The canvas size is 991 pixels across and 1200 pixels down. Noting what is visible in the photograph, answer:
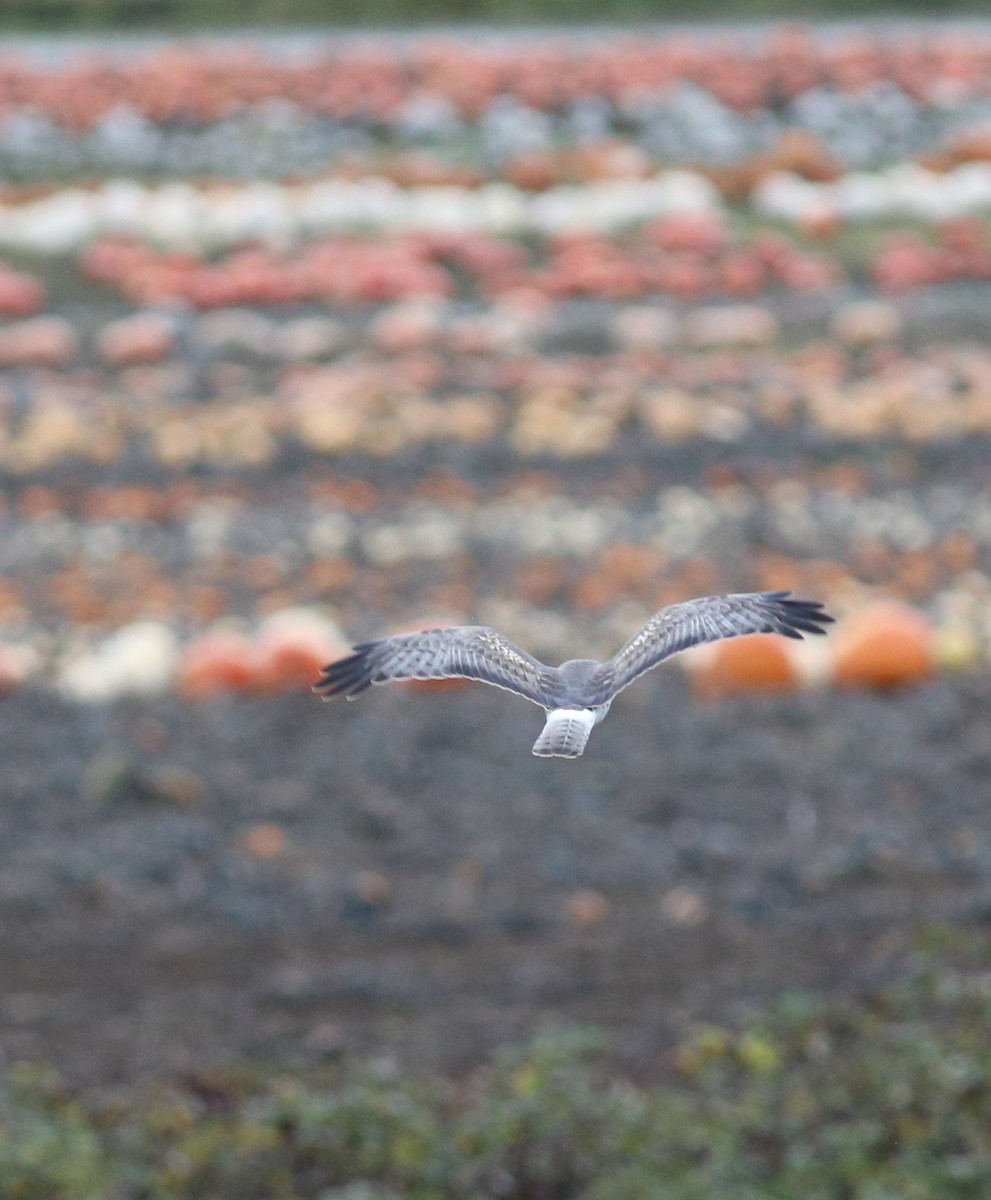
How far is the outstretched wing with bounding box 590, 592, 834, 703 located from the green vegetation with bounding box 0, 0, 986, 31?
30.1 meters

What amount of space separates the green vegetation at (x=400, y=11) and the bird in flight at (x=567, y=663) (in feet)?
98.7

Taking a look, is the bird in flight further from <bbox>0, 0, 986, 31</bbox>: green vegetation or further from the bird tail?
<bbox>0, 0, 986, 31</bbox>: green vegetation

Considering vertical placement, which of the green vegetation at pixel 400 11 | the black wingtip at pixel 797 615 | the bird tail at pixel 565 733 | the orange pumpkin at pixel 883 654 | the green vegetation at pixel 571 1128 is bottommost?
the green vegetation at pixel 571 1128

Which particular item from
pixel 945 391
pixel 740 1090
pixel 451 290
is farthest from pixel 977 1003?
pixel 451 290

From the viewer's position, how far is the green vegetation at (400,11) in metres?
32.3

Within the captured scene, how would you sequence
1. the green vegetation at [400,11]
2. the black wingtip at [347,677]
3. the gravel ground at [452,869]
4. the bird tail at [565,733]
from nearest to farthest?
the bird tail at [565,733], the black wingtip at [347,677], the gravel ground at [452,869], the green vegetation at [400,11]

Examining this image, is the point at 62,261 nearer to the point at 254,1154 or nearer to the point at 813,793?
the point at 813,793

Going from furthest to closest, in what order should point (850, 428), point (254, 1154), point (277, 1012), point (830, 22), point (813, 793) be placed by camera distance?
point (830, 22) < point (850, 428) < point (813, 793) < point (277, 1012) < point (254, 1154)

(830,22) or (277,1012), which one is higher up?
(830,22)

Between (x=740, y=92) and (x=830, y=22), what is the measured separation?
8.38 metres

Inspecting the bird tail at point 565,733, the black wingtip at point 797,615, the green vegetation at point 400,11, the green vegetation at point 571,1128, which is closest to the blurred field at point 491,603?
the green vegetation at point 571,1128

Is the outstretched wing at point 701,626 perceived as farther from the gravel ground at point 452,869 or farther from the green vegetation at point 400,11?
the green vegetation at point 400,11

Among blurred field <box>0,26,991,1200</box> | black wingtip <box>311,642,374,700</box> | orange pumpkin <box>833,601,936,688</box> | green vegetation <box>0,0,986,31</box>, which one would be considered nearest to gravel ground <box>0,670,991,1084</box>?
blurred field <box>0,26,991,1200</box>

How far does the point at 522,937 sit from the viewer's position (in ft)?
26.4
